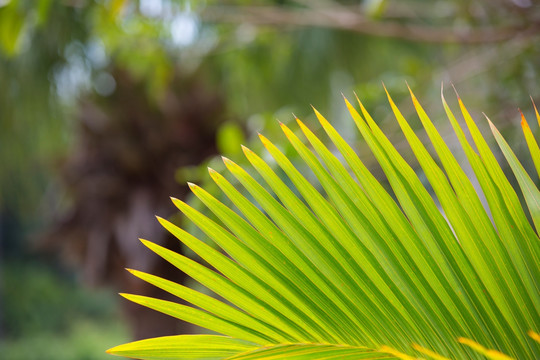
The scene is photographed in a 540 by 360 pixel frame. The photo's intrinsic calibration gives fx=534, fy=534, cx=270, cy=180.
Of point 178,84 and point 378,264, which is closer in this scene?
point 378,264

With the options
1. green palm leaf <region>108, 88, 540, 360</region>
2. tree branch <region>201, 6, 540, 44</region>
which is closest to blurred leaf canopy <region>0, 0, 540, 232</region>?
tree branch <region>201, 6, 540, 44</region>

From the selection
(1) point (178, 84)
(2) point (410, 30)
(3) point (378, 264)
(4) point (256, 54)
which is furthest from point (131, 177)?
(3) point (378, 264)

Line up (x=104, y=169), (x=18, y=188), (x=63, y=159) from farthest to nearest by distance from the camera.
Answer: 1. (x=18, y=188)
2. (x=63, y=159)
3. (x=104, y=169)

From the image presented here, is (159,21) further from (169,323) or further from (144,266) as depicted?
(169,323)

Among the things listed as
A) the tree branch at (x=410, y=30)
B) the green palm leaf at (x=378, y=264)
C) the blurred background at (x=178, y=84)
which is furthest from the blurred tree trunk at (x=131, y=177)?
the green palm leaf at (x=378, y=264)

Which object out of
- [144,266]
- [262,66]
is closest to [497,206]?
[144,266]

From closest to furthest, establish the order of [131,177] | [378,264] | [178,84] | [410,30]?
[378,264]
[410,30]
[131,177]
[178,84]

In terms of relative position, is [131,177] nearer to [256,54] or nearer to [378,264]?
[256,54]
